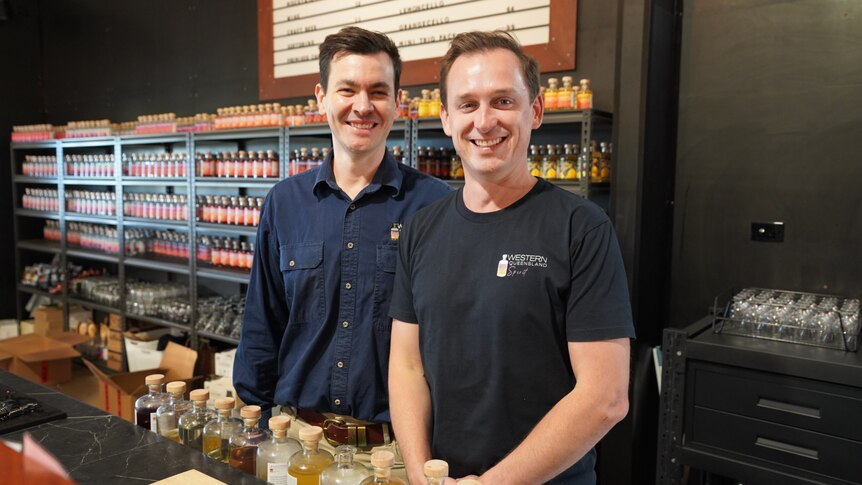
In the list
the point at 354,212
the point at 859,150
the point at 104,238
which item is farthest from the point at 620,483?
the point at 104,238

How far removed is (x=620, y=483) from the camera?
9.87 feet

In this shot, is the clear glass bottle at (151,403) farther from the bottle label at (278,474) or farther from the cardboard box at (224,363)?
A: the cardboard box at (224,363)

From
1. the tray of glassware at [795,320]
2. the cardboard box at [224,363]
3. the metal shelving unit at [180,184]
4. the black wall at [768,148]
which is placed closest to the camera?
the tray of glassware at [795,320]

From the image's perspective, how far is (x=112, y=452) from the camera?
1.35 meters

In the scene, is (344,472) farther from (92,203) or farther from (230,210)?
(92,203)

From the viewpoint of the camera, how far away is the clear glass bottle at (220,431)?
54.4 inches

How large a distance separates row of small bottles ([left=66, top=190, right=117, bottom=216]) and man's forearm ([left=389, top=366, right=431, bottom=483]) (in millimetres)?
4983

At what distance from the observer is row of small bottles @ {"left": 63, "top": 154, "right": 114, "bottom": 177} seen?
5.68 meters

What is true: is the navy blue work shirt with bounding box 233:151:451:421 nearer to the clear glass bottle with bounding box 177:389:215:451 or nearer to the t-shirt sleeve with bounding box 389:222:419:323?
the t-shirt sleeve with bounding box 389:222:419:323

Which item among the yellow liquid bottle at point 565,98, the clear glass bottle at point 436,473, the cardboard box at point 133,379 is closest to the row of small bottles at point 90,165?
the cardboard box at point 133,379

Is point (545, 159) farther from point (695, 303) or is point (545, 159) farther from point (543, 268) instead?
point (543, 268)

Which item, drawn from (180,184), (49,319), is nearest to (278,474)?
(180,184)

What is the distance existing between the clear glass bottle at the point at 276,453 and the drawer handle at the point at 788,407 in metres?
1.77

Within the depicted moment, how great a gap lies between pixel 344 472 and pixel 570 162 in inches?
91.3
